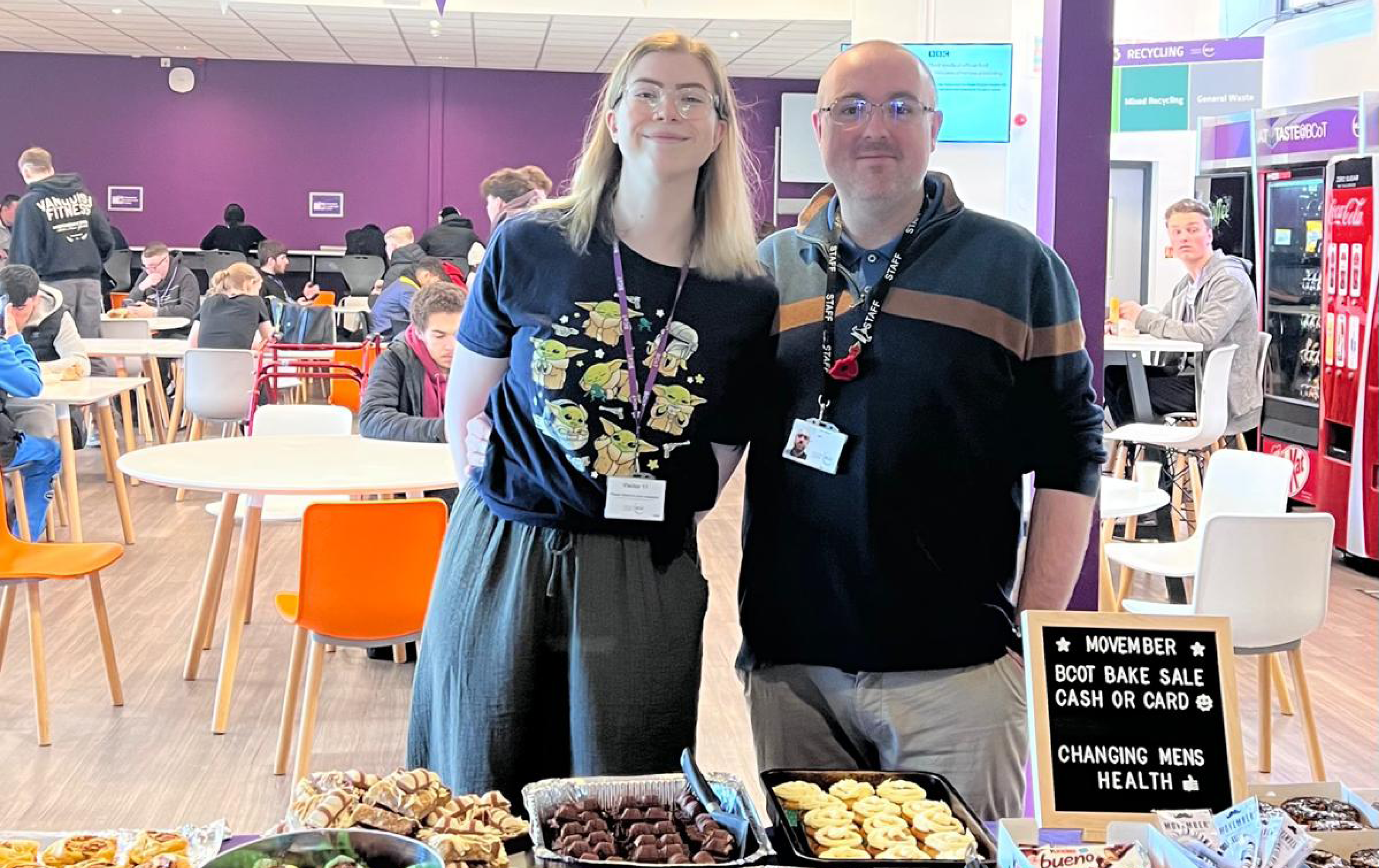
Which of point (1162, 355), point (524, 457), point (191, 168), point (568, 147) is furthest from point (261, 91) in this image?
point (524, 457)

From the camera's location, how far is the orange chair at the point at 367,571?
3574mm

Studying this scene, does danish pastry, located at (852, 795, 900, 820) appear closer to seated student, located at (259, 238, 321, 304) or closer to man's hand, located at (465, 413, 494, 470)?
man's hand, located at (465, 413, 494, 470)

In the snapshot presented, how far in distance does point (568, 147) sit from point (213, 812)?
1478cm

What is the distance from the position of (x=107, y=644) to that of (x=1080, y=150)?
3350 mm

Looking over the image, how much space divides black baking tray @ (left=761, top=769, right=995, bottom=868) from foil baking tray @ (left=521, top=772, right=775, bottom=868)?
0.03 metres

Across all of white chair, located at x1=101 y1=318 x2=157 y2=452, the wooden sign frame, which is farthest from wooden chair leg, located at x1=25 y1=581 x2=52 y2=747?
white chair, located at x1=101 y1=318 x2=157 y2=452

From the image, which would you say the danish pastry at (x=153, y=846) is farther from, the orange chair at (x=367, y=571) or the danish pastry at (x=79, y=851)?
the orange chair at (x=367, y=571)

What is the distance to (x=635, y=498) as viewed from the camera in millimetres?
1958

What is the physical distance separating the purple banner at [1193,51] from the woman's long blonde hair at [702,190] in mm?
8947

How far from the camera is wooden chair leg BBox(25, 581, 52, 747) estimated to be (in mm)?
4109

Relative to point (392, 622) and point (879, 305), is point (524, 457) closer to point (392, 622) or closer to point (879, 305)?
point (879, 305)

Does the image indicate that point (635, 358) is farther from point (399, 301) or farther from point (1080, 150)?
point (399, 301)

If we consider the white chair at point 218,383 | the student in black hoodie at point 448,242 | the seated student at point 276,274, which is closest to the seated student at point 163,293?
the seated student at point 276,274

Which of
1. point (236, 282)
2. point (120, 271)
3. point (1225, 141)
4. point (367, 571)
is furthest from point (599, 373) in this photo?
point (120, 271)
